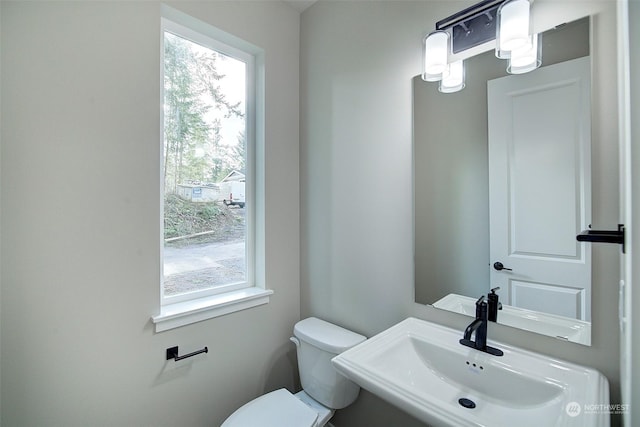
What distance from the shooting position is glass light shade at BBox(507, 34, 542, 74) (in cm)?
100

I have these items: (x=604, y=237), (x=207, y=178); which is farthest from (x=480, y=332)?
(x=207, y=178)

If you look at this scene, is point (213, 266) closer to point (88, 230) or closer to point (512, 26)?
point (88, 230)

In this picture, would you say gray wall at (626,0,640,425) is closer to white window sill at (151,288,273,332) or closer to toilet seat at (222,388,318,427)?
toilet seat at (222,388,318,427)

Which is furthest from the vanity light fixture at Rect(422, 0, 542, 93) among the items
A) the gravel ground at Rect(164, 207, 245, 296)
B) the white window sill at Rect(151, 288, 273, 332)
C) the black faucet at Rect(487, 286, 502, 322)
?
the white window sill at Rect(151, 288, 273, 332)

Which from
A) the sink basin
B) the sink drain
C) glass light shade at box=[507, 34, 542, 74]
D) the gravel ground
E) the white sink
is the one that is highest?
glass light shade at box=[507, 34, 542, 74]

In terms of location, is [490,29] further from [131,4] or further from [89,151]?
[89,151]

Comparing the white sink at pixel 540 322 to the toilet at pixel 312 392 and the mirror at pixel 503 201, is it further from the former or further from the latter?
the toilet at pixel 312 392

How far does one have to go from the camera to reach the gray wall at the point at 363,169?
53.0 inches

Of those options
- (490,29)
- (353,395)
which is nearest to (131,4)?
(490,29)

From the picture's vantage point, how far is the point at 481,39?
1.13 meters

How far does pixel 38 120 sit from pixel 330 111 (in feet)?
4.29

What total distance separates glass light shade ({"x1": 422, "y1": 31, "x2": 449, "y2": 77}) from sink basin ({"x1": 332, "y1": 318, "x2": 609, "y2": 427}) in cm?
110

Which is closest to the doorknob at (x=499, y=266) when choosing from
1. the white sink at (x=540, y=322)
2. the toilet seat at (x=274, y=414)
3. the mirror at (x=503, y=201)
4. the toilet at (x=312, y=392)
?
the mirror at (x=503, y=201)

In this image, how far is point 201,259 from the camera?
62.7 inches
